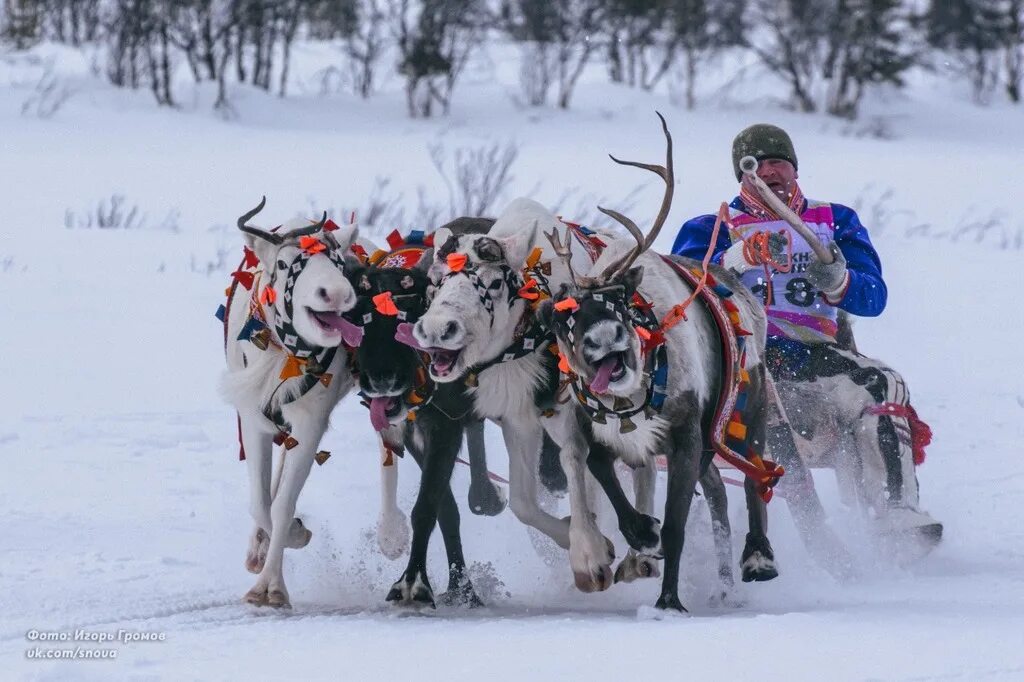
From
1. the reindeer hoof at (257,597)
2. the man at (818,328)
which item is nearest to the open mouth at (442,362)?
the reindeer hoof at (257,597)

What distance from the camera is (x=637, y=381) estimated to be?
5.01 meters

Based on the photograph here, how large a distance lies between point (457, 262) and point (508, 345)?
0.35 meters

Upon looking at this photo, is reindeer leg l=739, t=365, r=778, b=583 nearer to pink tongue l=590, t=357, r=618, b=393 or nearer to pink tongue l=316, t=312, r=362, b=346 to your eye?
pink tongue l=590, t=357, r=618, b=393

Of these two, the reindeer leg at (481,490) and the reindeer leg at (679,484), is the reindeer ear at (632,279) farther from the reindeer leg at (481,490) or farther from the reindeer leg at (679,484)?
the reindeer leg at (481,490)

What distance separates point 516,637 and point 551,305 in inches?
43.4

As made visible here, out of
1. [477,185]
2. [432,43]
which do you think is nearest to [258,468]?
[477,185]

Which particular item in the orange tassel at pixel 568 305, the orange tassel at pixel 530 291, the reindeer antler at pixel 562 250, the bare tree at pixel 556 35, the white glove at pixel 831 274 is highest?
the reindeer antler at pixel 562 250

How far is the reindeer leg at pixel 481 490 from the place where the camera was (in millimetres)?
6711

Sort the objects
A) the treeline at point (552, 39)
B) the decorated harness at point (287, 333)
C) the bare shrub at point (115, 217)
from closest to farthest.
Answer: the decorated harness at point (287, 333)
the bare shrub at point (115, 217)
the treeline at point (552, 39)

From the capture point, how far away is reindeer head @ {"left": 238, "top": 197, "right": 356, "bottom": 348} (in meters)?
5.24

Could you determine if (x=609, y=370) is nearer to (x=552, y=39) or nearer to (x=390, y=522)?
(x=390, y=522)

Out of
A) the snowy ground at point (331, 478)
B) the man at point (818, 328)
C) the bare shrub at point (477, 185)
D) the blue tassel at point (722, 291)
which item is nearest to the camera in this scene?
the snowy ground at point (331, 478)

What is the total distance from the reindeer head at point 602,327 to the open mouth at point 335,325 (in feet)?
2.02

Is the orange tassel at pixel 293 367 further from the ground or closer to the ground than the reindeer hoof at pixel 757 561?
further from the ground
